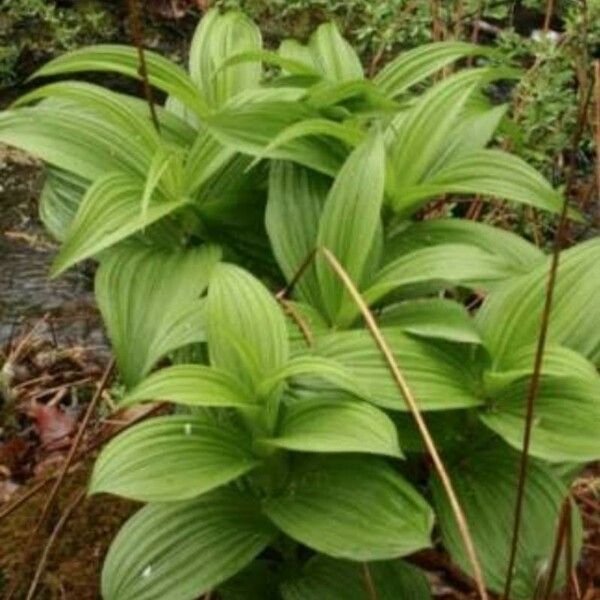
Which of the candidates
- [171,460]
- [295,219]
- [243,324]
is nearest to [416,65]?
[295,219]

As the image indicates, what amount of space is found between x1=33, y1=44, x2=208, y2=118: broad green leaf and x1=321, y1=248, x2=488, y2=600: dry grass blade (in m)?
0.49

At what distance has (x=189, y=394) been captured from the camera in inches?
63.4

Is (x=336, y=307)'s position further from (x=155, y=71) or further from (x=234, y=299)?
(x=155, y=71)

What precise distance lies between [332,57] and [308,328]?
64 centimetres

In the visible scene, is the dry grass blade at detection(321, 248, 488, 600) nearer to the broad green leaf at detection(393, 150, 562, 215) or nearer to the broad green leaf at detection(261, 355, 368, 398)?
the broad green leaf at detection(261, 355, 368, 398)

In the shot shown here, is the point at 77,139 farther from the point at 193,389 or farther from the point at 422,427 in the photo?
the point at 422,427

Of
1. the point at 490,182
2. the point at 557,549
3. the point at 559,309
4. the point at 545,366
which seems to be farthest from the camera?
the point at 490,182

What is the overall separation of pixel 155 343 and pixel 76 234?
218 mm

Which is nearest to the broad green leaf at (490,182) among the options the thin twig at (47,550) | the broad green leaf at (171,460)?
the broad green leaf at (171,460)

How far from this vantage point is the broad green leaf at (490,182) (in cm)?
192

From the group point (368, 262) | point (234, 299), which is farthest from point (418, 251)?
point (234, 299)

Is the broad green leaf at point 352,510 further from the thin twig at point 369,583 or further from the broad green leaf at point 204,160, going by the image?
the broad green leaf at point 204,160

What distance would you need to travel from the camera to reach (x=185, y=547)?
1716mm

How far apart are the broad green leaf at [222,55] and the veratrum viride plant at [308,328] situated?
0.01 m
